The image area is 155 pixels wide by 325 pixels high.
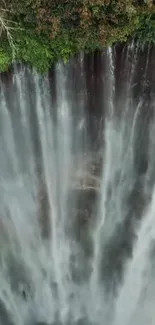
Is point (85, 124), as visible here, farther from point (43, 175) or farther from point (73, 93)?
point (43, 175)

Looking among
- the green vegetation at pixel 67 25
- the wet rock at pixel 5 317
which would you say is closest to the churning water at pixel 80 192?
the wet rock at pixel 5 317

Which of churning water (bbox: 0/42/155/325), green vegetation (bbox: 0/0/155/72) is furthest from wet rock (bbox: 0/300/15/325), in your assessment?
green vegetation (bbox: 0/0/155/72)

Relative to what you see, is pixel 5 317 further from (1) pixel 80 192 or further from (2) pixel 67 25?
(2) pixel 67 25

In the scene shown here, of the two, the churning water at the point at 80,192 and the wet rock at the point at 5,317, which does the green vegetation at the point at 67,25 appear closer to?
the churning water at the point at 80,192

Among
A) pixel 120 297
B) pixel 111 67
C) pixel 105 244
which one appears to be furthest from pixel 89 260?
pixel 111 67

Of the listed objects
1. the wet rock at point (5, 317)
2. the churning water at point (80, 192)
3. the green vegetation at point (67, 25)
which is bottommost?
the wet rock at point (5, 317)

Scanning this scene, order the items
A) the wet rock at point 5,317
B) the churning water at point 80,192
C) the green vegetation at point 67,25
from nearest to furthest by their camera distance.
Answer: the green vegetation at point 67,25, the churning water at point 80,192, the wet rock at point 5,317
